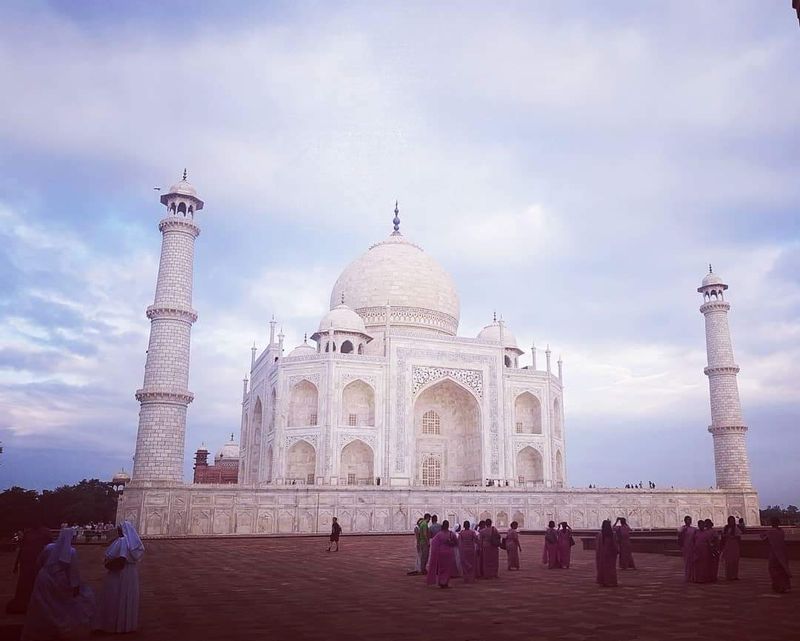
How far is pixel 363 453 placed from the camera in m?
29.3

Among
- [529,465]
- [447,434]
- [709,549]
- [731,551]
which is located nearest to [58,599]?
[709,549]

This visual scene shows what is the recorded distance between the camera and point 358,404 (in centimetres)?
2975

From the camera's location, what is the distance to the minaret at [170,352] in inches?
882

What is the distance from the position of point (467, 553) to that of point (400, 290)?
82.5 ft

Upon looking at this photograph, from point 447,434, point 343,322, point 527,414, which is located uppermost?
point 343,322

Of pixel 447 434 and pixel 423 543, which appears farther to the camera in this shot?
pixel 447 434

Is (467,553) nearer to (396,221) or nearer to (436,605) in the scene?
(436,605)

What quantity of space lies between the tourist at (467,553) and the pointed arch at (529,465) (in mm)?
22118

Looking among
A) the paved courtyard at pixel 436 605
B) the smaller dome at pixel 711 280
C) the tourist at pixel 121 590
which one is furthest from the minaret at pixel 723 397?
the tourist at pixel 121 590

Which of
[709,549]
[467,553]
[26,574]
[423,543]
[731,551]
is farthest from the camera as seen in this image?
[423,543]

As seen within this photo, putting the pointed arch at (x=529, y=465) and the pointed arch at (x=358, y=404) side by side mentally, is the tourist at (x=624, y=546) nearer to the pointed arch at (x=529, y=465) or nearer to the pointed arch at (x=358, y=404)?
the pointed arch at (x=358, y=404)

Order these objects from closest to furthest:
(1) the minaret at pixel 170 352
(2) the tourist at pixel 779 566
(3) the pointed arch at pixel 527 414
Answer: (2) the tourist at pixel 779 566 < (1) the minaret at pixel 170 352 < (3) the pointed arch at pixel 527 414

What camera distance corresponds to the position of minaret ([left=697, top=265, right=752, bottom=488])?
30609mm

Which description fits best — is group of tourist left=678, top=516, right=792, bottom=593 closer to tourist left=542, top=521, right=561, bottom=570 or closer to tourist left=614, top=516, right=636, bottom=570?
tourist left=614, top=516, right=636, bottom=570
